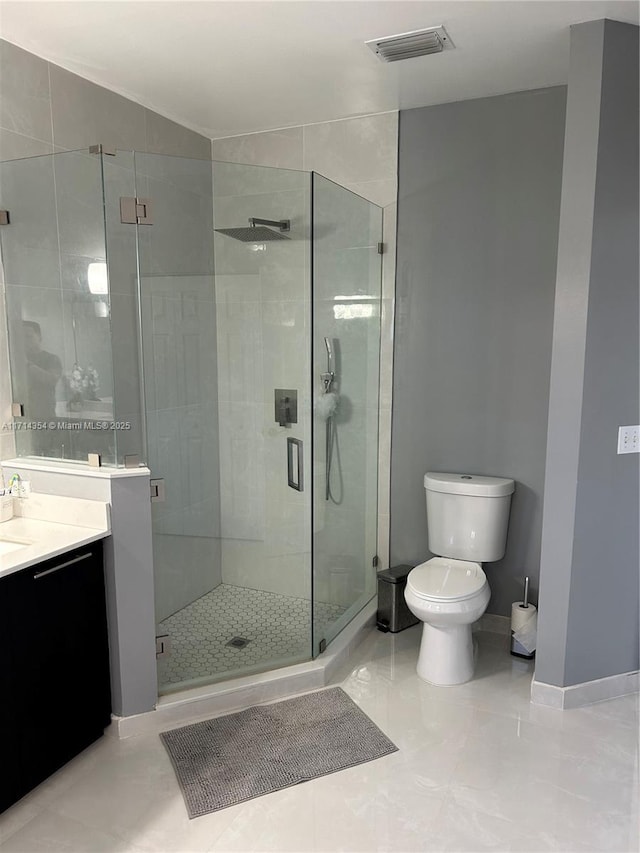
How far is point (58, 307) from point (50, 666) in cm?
134

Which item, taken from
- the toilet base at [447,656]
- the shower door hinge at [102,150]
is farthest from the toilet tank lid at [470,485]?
the shower door hinge at [102,150]

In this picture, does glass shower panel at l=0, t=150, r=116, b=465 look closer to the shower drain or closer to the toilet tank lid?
the shower drain

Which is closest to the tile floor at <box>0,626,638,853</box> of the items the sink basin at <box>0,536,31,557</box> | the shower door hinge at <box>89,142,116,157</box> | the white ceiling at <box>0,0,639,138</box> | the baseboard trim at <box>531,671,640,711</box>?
the baseboard trim at <box>531,671,640,711</box>

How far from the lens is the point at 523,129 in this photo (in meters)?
2.91

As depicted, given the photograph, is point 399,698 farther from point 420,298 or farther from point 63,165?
point 63,165

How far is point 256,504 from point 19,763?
131cm

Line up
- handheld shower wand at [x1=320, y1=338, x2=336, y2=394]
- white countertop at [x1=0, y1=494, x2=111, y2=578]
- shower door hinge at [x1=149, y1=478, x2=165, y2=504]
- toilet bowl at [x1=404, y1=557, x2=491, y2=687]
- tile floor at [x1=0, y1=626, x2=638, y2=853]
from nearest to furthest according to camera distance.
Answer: tile floor at [x1=0, y1=626, x2=638, y2=853] → white countertop at [x1=0, y1=494, x2=111, y2=578] → shower door hinge at [x1=149, y1=478, x2=165, y2=504] → toilet bowl at [x1=404, y1=557, x2=491, y2=687] → handheld shower wand at [x1=320, y1=338, x2=336, y2=394]

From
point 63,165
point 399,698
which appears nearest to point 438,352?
point 399,698

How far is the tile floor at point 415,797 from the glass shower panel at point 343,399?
656 millimetres

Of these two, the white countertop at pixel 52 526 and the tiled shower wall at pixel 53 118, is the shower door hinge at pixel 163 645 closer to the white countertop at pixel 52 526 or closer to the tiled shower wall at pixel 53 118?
the white countertop at pixel 52 526

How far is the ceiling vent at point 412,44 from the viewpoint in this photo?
230 cm

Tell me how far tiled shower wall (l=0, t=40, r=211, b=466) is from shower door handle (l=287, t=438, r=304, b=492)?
794 mm

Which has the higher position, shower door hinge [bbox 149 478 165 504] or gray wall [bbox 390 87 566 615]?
gray wall [bbox 390 87 566 615]

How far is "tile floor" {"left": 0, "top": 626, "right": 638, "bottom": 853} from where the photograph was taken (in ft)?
6.17
